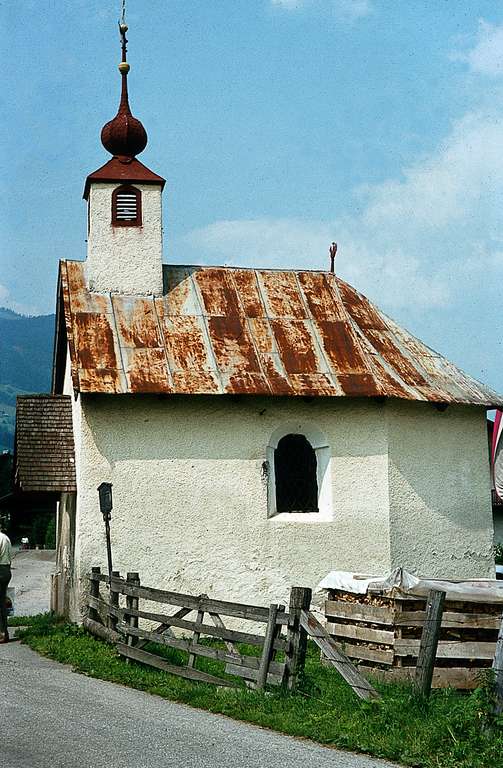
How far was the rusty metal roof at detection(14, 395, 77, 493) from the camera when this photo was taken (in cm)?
1816

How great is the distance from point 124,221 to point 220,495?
602cm

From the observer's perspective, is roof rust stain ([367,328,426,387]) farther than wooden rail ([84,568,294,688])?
Yes

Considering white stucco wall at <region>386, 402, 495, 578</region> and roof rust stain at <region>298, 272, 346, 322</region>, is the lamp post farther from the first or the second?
roof rust stain at <region>298, 272, 346, 322</region>

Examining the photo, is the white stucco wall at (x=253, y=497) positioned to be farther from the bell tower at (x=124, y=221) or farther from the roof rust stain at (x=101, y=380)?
the bell tower at (x=124, y=221)

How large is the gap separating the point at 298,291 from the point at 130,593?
853cm

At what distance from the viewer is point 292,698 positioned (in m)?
10.8

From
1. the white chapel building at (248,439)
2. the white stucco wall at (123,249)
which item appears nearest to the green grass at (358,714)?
the white chapel building at (248,439)

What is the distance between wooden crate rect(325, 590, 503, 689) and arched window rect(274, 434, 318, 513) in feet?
16.1

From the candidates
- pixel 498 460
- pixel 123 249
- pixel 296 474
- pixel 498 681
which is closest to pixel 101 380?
pixel 123 249

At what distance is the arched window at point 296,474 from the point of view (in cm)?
1862

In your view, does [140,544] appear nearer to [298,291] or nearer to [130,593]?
[130,593]

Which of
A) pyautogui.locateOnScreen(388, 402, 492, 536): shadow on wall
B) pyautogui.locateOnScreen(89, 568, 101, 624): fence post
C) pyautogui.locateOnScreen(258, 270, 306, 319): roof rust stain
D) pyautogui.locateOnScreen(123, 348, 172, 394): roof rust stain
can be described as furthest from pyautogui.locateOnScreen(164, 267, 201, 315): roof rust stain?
pyautogui.locateOnScreen(89, 568, 101, 624): fence post

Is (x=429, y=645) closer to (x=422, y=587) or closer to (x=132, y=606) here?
(x=422, y=587)

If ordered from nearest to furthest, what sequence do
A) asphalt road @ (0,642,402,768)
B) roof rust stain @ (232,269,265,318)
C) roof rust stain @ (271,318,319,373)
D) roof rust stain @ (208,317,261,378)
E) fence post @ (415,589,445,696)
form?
asphalt road @ (0,642,402,768), fence post @ (415,589,445,696), roof rust stain @ (208,317,261,378), roof rust stain @ (271,318,319,373), roof rust stain @ (232,269,265,318)
